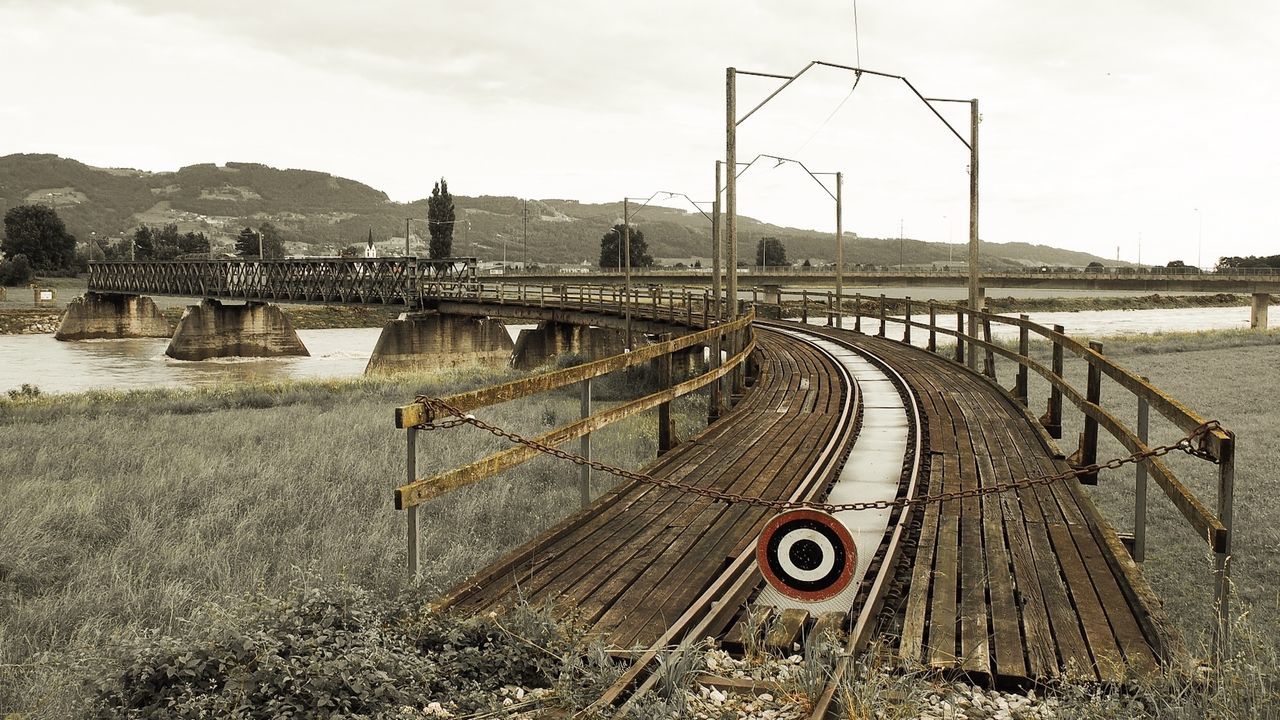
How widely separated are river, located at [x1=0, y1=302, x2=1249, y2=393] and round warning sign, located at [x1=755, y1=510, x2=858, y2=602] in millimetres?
43878

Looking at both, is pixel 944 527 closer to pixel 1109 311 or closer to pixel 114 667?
pixel 114 667

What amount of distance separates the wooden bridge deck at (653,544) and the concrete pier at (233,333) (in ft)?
227

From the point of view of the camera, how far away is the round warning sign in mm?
5891

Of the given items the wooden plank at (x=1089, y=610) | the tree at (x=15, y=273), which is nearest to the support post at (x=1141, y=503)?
the wooden plank at (x=1089, y=610)

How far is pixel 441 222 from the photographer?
132 m

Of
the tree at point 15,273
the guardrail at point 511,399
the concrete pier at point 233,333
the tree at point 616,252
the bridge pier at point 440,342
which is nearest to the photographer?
the guardrail at point 511,399

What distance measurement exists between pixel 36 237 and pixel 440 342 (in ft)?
387

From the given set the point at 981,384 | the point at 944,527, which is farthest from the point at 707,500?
the point at 981,384

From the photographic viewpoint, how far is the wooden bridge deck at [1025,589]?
5062 mm

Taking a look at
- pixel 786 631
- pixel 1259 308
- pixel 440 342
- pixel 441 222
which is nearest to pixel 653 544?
pixel 786 631

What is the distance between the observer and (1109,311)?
114 m

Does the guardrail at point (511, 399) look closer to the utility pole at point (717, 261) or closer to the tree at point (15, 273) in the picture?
the utility pole at point (717, 261)

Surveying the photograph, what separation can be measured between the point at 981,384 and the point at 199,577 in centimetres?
1554

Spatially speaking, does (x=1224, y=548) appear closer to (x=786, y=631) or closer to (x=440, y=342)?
(x=786, y=631)
